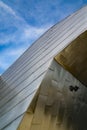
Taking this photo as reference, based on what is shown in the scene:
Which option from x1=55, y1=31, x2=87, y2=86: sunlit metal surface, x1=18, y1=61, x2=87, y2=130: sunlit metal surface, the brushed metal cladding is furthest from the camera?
x1=55, y1=31, x2=87, y2=86: sunlit metal surface

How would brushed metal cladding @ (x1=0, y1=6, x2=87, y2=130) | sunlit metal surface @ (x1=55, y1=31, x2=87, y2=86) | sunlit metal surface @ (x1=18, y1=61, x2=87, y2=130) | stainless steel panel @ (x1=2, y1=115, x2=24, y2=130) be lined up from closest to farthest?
stainless steel panel @ (x1=2, y1=115, x2=24, y2=130) < sunlit metal surface @ (x1=18, y1=61, x2=87, y2=130) < brushed metal cladding @ (x1=0, y1=6, x2=87, y2=130) < sunlit metal surface @ (x1=55, y1=31, x2=87, y2=86)

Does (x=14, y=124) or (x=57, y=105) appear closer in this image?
(x=14, y=124)

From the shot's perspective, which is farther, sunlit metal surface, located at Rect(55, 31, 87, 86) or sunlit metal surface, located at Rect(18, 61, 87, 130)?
sunlit metal surface, located at Rect(55, 31, 87, 86)

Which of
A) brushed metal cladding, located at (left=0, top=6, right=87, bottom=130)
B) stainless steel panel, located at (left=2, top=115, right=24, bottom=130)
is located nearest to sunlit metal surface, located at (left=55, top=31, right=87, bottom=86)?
brushed metal cladding, located at (left=0, top=6, right=87, bottom=130)

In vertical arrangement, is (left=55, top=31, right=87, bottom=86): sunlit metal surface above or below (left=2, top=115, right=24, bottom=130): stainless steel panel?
above

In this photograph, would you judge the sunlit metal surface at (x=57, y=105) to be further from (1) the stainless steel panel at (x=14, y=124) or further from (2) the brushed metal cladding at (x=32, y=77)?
(2) the brushed metal cladding at (x=32, y=77)

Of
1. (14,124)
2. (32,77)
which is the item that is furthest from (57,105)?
(14,124)

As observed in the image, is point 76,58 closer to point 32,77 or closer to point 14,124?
point 32,77

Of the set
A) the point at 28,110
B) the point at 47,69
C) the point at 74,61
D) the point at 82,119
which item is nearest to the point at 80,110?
the point at 82,119

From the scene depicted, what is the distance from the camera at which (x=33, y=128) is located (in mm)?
4840

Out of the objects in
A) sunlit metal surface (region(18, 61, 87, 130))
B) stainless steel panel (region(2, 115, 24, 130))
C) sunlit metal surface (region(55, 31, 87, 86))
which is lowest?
stainless steel panel (region(2, 115, 24, 130))

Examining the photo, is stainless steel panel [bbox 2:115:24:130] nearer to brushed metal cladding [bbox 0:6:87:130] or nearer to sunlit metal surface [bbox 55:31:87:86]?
brushed metal cladding [bbox 0:6:87:130]

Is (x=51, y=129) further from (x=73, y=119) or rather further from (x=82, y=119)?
(x=82, y=119)

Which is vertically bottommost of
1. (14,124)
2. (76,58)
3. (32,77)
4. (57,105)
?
(14,124)
